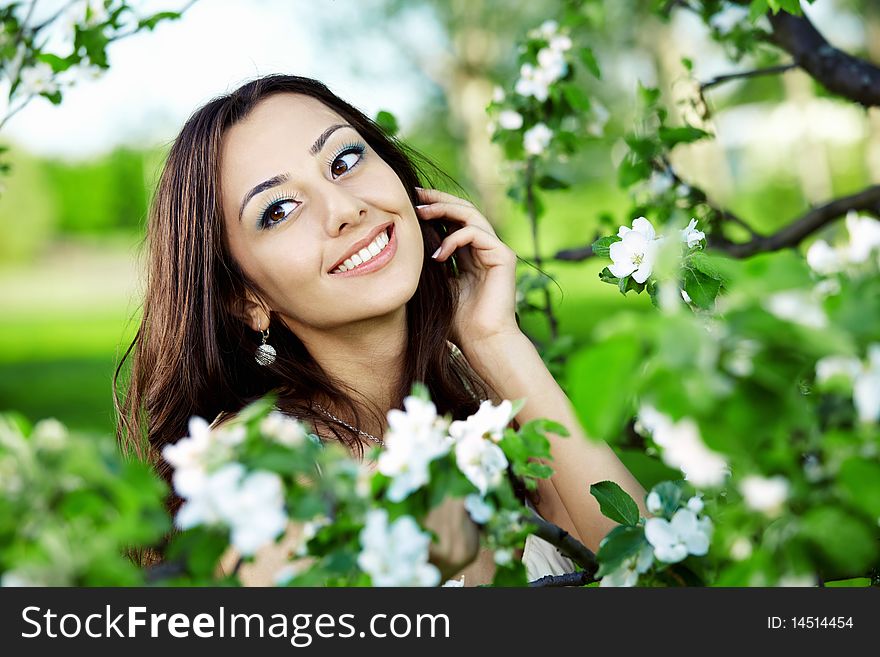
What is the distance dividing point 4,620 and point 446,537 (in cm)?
45

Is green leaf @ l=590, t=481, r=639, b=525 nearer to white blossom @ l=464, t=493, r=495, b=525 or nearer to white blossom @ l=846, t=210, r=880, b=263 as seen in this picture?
white blossom @ l=464, t=493, r=495, b=525

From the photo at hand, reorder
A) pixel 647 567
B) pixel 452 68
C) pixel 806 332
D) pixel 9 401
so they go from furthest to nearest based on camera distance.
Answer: pixel 452 68, pixel 9 401, pixel 647 567, pixel 806 332

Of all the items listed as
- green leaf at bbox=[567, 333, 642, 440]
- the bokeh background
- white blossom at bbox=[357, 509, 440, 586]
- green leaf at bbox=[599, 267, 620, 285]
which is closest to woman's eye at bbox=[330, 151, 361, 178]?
green leaf at bbox=[599, 267, 620, 285]


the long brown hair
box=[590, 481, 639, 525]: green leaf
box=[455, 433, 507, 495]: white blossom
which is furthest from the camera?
the long brown hair

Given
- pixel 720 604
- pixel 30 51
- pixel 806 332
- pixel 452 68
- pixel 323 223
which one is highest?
pixel 452 68

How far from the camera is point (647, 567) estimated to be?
42.7 inches

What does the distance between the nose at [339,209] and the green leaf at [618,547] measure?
997 mm

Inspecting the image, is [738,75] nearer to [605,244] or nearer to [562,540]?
[605,244]

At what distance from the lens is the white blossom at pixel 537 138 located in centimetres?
263

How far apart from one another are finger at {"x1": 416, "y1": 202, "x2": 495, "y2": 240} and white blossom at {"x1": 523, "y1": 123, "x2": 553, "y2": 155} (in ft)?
1.34

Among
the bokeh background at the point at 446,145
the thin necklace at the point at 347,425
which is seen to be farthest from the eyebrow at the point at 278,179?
the bokeh background at the point at 446,145

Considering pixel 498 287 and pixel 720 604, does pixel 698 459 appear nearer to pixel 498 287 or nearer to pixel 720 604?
pixel 720 604

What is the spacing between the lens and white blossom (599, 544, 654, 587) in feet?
3.56

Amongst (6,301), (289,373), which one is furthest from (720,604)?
(6,301)
